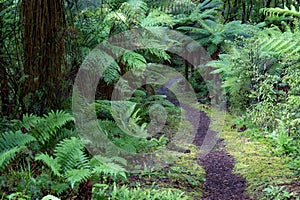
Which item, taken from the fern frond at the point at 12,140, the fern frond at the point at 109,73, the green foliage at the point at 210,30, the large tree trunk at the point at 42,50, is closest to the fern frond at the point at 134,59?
the fern frond at the point at 109,73

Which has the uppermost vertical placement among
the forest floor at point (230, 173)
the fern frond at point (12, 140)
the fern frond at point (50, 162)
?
the fern frond at point (12, 140)

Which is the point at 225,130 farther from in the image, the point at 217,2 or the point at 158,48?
the point at 217,2

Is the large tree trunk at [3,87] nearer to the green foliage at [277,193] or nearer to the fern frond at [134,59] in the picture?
the fern frond at [134,59]

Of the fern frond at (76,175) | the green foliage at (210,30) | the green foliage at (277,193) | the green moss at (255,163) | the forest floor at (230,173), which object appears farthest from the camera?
the green foliage at (210,30)

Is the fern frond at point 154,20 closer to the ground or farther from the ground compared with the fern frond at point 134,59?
farther from the ground

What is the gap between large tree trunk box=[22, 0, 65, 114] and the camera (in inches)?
138

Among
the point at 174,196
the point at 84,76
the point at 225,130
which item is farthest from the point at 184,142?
the point at 174,196

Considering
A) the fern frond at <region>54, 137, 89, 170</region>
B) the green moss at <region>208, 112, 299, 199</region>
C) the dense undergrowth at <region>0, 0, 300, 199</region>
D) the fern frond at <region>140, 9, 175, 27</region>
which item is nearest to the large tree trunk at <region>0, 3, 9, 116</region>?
the dense undergrowth at <region>0, 0, 300, 199</region>

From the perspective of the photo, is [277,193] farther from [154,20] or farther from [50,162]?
[154,20]

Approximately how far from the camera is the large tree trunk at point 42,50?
3514 millimetres

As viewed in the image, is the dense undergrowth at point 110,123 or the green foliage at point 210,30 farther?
the green foliage at point 210,30

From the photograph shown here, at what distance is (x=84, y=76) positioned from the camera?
4.26 meters

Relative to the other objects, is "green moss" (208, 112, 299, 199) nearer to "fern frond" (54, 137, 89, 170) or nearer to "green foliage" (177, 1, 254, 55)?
"fern frond" (54, 137, 89, 170)

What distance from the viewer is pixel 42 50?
11.8 ft
